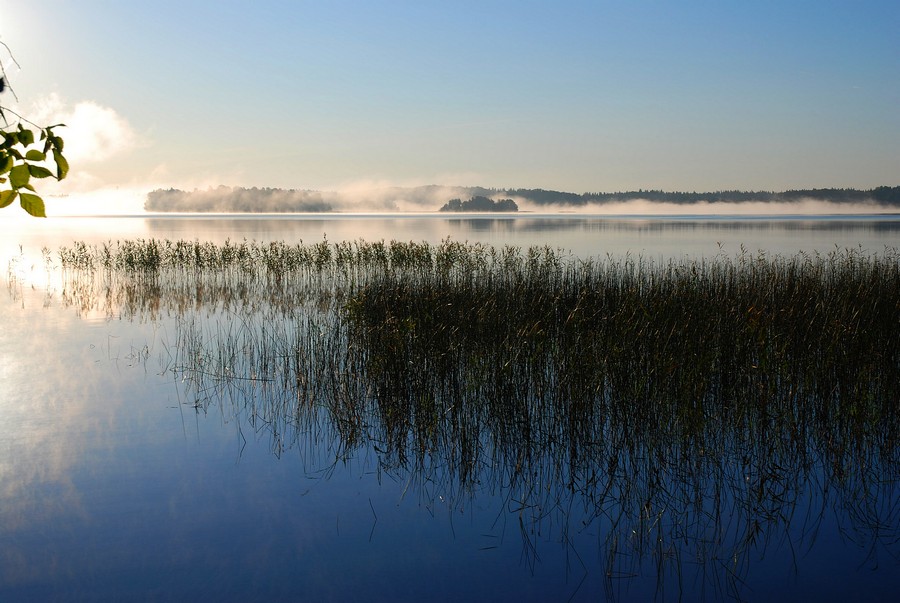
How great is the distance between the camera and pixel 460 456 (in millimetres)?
6477

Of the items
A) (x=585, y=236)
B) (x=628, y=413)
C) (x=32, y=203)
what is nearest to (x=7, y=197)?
(x=32, y=203)

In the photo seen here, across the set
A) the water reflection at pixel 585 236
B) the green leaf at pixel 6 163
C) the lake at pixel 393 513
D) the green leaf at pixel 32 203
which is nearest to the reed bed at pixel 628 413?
the lake at pixel 393 513

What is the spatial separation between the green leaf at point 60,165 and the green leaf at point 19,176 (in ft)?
A: 0.35

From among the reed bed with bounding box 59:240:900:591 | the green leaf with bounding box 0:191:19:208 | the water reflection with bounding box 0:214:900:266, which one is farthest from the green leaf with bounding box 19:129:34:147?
the water reflection with bounding box 0:214:900:266

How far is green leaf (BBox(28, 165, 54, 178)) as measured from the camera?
2282 mm

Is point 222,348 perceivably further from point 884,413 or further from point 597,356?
point 884,413

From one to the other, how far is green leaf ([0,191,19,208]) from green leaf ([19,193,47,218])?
21mm

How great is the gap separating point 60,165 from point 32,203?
16 centimetres

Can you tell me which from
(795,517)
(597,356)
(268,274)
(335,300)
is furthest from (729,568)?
(268,274)

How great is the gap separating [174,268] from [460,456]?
64.1ft

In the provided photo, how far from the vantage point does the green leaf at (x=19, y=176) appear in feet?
7.22

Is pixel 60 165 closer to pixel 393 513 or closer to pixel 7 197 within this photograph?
pixel 7 197

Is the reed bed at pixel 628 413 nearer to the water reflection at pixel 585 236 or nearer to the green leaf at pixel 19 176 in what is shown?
the green leaf at pixel 19 176

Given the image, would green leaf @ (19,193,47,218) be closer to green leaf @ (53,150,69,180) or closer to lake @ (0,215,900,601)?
green leaf @ (53,150,69,180)
